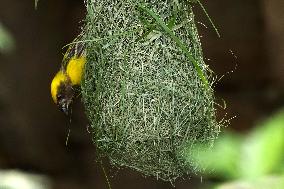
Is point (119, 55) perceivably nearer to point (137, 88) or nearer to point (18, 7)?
point (137, 88)

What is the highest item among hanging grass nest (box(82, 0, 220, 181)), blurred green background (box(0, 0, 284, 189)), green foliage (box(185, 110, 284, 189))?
blurred green background (box(0, 0, 284, 189))

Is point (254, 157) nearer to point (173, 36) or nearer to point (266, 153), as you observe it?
point (266, 153)

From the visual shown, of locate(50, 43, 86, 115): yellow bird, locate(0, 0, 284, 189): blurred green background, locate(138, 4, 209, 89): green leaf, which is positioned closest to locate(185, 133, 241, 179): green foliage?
locate(138, 4, 209, 89): green leaf

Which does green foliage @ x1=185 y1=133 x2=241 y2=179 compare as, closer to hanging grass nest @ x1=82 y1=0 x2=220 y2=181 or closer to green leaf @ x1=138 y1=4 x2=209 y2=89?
hanging grass nest @ x1=82 y1=0 x2=220 y2=181

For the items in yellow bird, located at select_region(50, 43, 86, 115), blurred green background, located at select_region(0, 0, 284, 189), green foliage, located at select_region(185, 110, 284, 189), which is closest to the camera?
green foliage, located at select_region(185, 110, 284, 189)

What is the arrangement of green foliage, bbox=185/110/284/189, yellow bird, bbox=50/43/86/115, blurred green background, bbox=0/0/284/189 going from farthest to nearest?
blurred green background, bbox=0/0/284/189, yellow bird, bbox=50/43/86/115, green foliage, bbox=185/110/284/189

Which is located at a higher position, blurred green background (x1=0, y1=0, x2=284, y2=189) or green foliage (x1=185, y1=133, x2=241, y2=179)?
blurred green background (x1=0, y1=0, x2=284, y2=189)

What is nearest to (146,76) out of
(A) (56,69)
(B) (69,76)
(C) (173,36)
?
(C) (173,36)
